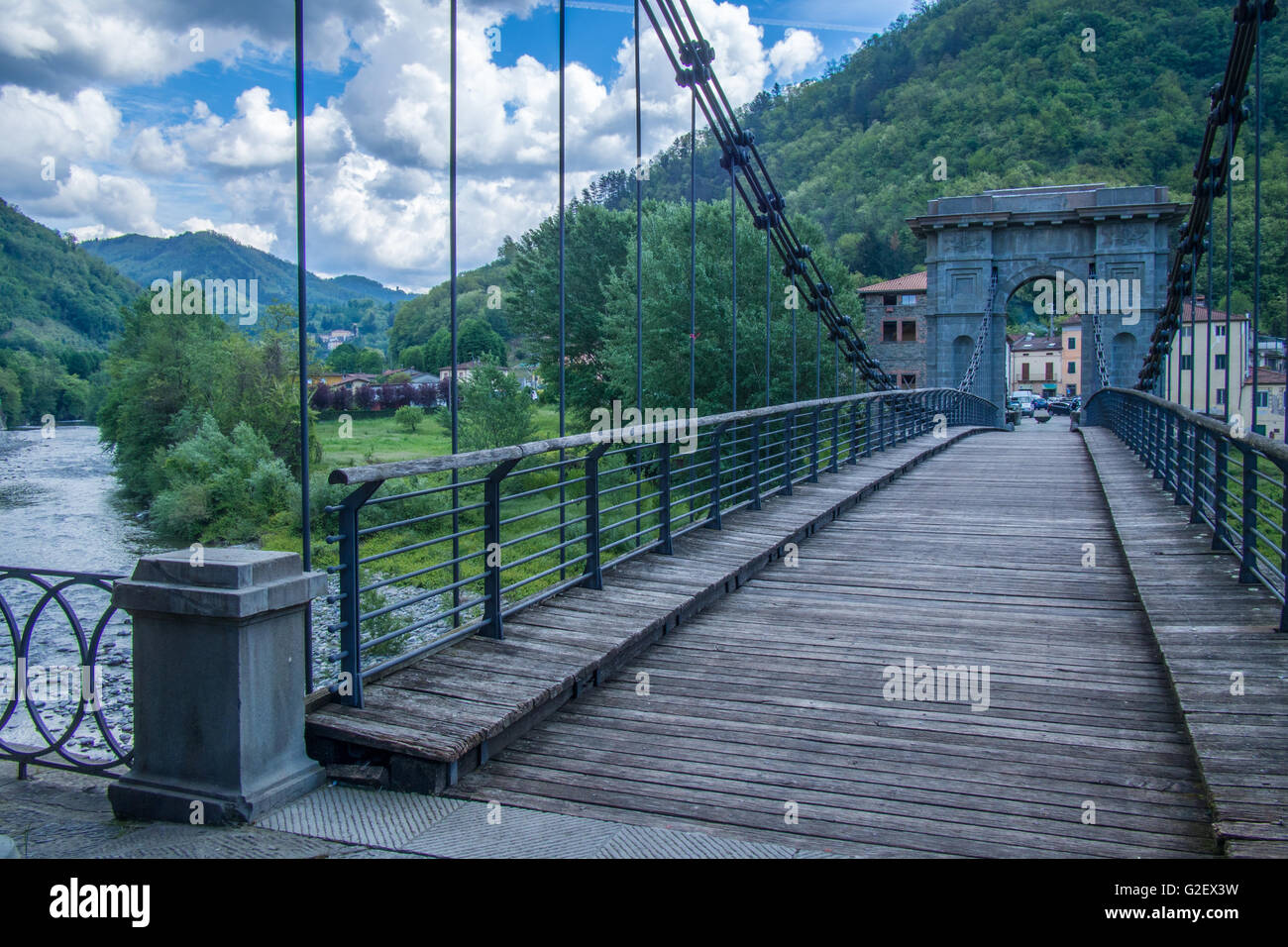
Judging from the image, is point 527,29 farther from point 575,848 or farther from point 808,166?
point 808,166

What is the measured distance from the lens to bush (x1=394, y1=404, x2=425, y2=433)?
5856 centimetres

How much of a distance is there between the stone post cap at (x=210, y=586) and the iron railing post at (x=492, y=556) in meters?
1.45

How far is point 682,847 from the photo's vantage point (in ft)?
9.87

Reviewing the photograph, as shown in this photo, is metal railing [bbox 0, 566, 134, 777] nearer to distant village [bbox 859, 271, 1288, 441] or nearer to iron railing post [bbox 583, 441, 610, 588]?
iron railing post [bbox 583, 441, 610, 588]

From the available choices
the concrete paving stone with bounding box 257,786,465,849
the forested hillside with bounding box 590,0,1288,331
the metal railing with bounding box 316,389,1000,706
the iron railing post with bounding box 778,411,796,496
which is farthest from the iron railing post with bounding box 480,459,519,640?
the forested hillside with bounding box 590,0,1288,331

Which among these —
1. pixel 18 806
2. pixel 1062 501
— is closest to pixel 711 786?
pixel 18 806

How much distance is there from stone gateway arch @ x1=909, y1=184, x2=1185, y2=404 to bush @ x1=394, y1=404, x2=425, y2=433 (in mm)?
29162

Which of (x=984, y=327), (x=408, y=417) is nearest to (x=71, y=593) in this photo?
(x=984, y=327)

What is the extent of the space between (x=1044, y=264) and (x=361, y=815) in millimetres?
41833

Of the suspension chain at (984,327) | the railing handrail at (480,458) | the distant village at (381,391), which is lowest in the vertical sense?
the railing handrail at (480,458)

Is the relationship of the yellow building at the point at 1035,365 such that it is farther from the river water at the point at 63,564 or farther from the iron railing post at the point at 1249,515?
the iron railing post at the point at 1249,515

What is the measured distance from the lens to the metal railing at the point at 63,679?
347cm

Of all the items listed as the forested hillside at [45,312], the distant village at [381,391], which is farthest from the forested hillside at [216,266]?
the distant village at [381,391]
